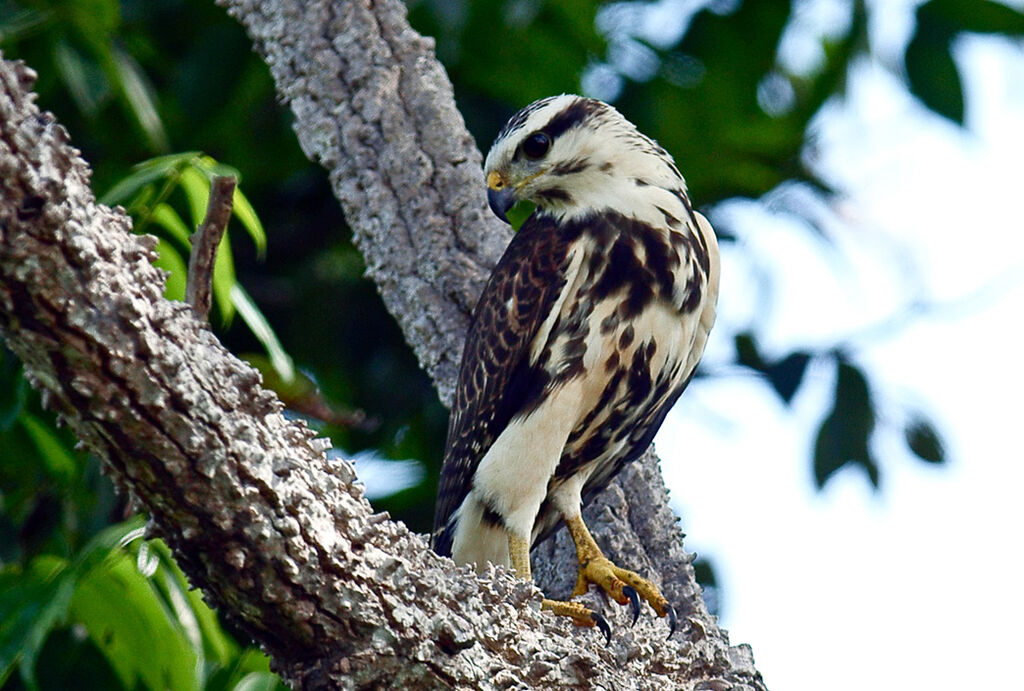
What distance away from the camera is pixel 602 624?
276 centimetres

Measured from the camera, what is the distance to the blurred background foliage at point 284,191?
3186 mm

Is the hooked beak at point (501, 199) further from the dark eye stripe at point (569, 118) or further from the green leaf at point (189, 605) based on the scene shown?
the green leaf at point (189, 605)

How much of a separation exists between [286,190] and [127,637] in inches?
114

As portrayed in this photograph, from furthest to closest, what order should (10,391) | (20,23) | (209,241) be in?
(20,23), (10,391), (209,241)

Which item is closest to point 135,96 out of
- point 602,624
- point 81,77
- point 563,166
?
point 81,77

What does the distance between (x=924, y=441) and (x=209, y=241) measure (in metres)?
3.01

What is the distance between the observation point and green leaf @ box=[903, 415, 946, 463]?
4.25m

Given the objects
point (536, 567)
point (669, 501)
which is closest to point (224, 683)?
point (536, 567)

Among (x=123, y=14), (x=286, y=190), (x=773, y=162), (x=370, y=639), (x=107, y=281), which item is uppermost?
(x=107, y=281)

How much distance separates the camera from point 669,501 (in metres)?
3.52

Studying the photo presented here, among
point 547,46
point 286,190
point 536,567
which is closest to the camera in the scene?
point 536,567

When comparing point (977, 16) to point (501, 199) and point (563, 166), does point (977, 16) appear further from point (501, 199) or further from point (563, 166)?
point (501, 199)

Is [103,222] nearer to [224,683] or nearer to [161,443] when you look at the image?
[161,443]

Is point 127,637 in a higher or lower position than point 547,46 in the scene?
lower
